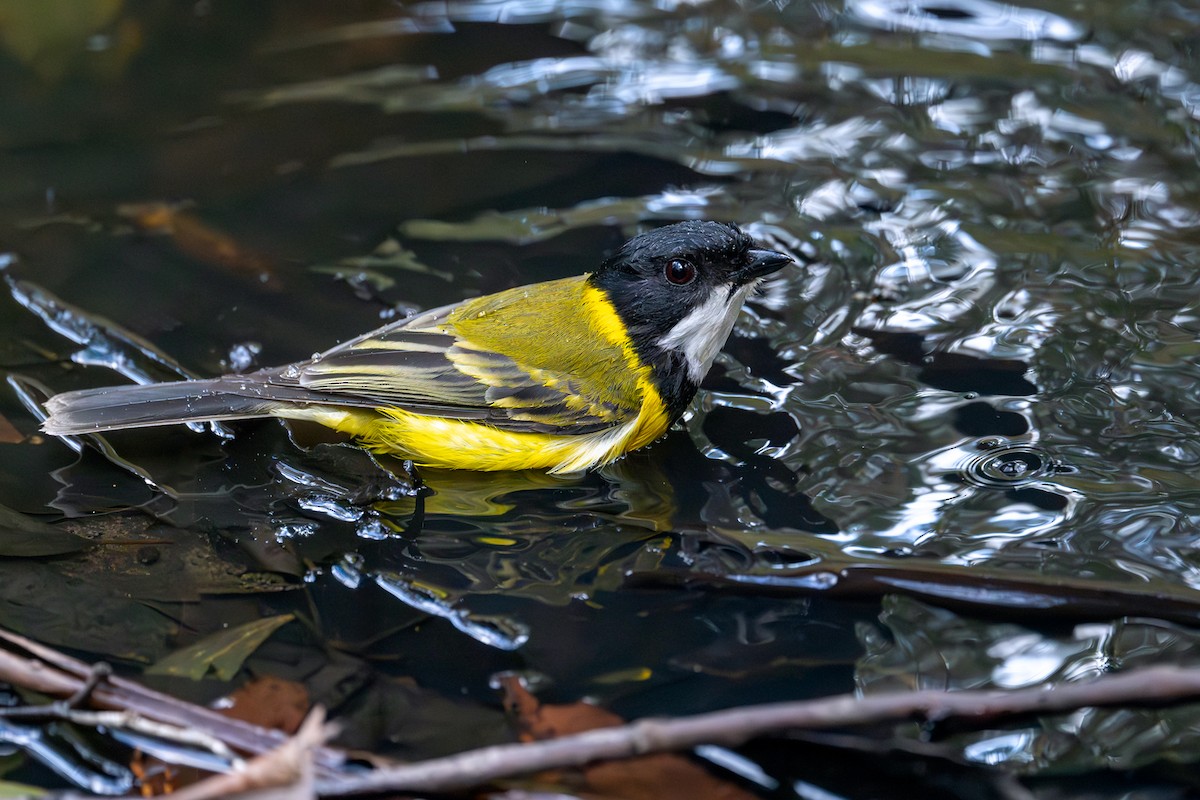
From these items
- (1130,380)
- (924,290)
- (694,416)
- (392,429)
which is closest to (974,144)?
(924,290)

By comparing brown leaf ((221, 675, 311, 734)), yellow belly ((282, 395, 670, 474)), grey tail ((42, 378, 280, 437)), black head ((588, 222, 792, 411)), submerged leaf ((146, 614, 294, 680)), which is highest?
black head ((588, 222, 792, 411))

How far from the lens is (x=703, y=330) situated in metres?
5.00

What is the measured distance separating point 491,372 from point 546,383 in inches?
9.6

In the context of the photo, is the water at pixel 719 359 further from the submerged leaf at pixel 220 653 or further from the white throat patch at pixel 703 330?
the white throat patch at pixel 703 330

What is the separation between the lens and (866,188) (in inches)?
251

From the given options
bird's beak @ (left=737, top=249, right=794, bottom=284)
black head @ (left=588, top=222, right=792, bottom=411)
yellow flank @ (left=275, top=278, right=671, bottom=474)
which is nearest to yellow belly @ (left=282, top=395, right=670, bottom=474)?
yellow flank @ (left=275, top=278, right=671, bottom=474)

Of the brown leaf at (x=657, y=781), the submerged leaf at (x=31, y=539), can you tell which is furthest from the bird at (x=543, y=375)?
the brown leaf at (x=657, y=781)

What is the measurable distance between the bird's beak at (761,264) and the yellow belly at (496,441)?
656mm

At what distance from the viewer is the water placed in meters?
3.86

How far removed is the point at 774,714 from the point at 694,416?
238 centimetres

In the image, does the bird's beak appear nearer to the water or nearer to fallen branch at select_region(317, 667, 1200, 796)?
the water

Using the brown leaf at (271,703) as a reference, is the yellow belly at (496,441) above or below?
above

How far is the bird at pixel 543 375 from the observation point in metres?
4.86

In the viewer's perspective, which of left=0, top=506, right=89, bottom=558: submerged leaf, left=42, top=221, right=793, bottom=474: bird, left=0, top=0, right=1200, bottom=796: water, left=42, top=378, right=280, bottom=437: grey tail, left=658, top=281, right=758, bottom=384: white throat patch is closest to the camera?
left=0, top=0, right=1200, bottom=796: water
